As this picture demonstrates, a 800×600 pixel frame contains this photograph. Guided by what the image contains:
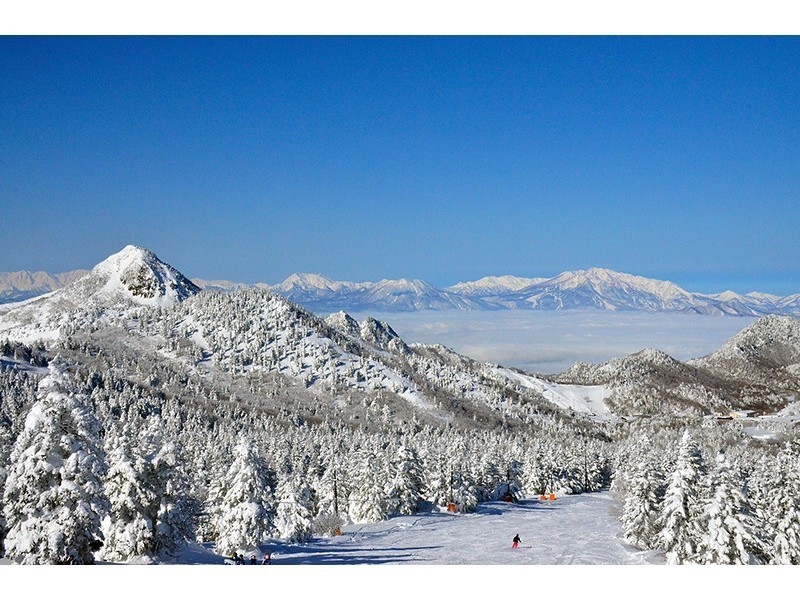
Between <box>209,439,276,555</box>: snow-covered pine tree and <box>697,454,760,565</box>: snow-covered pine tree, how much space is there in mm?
30434

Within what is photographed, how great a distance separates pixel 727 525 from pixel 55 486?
125 feet

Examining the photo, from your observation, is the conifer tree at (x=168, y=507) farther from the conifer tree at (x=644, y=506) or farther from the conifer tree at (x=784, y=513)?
the conifer tree at (x=784, y=513)

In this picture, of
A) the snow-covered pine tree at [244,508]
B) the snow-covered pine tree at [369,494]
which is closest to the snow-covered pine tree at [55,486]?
the snow-covered pine tree at [244,508]

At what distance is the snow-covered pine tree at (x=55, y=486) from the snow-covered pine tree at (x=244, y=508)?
617 inches

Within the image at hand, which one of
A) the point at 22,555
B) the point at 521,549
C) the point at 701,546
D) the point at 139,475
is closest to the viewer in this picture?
the point at 22,555

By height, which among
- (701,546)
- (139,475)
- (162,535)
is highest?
(139,475)

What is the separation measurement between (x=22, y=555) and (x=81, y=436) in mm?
5704

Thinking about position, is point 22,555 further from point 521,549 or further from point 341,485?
point 341,485

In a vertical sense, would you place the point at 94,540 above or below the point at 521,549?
above

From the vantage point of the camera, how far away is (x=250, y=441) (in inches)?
1877

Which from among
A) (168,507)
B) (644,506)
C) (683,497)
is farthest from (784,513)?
(168,507)

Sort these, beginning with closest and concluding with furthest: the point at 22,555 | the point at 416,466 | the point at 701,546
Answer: the point at 22,555, the point at 701,546, the point at 416,466

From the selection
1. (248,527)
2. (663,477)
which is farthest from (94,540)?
(663,477)

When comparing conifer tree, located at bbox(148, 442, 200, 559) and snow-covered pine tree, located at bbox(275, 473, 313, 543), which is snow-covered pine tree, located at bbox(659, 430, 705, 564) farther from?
conifer tree, located at bbox(148, 442, 200, 559)
